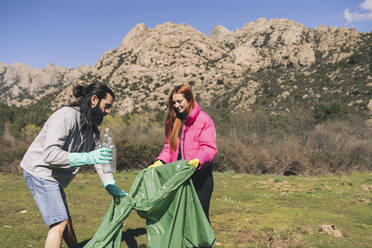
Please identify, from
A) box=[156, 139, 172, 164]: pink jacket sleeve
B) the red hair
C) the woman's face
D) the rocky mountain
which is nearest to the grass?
box=[156, 139, 172, 164]: pink jacket sleeve

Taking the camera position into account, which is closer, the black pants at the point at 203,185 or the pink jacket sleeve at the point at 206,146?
the pink jacket sleeve at the point at 206,146

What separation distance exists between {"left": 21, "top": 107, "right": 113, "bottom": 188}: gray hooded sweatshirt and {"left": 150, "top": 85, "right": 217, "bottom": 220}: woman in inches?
36.0

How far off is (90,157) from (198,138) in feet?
3.94

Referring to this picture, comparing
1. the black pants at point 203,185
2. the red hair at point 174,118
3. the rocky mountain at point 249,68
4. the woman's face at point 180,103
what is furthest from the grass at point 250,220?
the rocky mountain at point 249,68

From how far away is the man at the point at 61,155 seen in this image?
2324 millimetres

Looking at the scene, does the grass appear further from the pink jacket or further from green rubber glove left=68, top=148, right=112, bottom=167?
green rubber glove left=68, top=148, right=112, bottom=167

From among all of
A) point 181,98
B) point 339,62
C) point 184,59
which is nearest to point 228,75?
point 184,59

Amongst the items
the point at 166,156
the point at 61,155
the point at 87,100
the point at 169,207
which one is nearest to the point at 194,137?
the point at 166,156

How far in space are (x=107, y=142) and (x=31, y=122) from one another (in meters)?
55.1

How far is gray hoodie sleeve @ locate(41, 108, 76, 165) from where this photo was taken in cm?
227

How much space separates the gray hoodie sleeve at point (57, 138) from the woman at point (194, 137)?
3.85 ft

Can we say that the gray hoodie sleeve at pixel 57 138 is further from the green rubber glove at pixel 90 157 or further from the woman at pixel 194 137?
the woman at pixel 194 137

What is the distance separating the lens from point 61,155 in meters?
2.29

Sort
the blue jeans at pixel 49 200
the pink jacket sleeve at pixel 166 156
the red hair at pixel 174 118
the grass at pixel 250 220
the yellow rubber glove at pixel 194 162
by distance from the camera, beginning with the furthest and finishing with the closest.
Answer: the grass at pixel 250 220 → the pink jacket sleeve at pixel 166 156 → the red hair at pixel 174 118 → the yellow rubber glove at pixel 194 162 → the blue jeans at pixel 49 200
